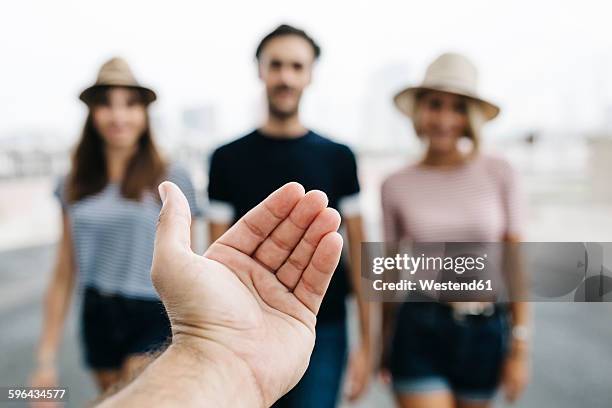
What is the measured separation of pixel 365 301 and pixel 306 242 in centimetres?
70

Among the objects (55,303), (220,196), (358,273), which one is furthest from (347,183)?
(55,303)

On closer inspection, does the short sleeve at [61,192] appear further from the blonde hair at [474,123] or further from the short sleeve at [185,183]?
the blonde hair at [474,123]

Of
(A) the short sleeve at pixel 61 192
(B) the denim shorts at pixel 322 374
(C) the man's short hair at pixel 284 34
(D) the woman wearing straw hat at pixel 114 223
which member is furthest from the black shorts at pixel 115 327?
(C) the man's short hair at pixel 284 34

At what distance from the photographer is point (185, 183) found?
1535 mm

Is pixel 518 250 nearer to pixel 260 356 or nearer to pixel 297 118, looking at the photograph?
pixel 297 118

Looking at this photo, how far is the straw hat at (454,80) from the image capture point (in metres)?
1.50

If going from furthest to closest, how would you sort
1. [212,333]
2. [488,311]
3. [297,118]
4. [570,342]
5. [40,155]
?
[40,155], [570,342], [297,118], [488,311], [212,333]

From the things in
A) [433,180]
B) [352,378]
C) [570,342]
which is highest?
[433,180]

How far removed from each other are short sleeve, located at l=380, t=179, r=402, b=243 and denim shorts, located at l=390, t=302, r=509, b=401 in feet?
0.78

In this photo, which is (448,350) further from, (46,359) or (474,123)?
(46,359)

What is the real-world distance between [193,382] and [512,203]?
118cm

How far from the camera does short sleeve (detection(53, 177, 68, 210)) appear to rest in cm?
159

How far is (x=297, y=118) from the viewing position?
155 centimetres

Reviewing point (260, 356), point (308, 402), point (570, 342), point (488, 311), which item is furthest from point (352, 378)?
point (570, 342)
